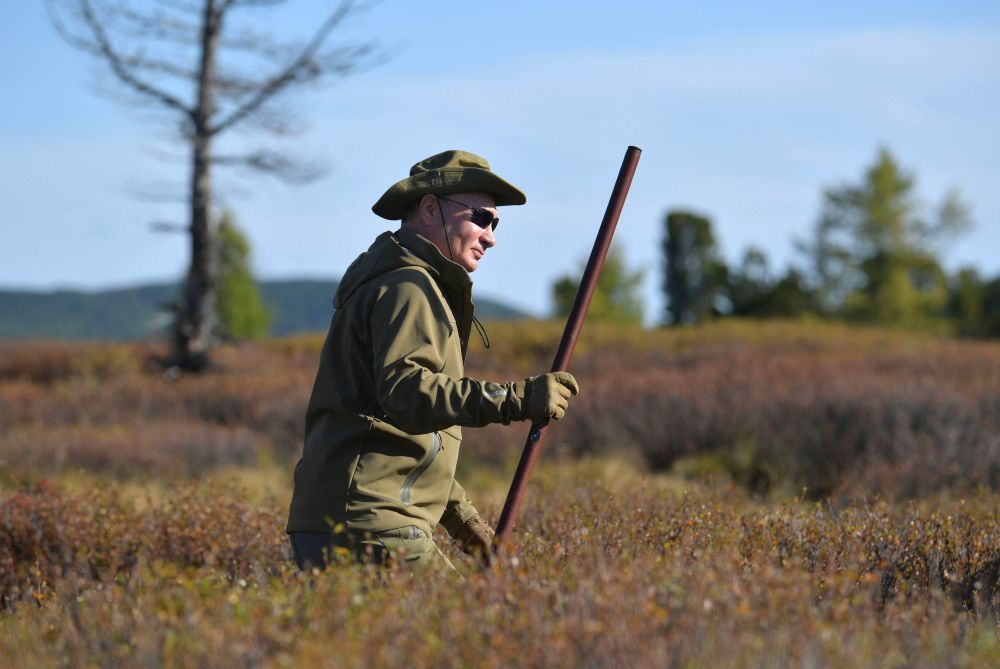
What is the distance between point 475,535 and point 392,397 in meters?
0.97

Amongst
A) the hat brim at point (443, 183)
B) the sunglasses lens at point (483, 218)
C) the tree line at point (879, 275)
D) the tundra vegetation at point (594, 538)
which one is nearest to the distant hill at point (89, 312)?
the tree line at point (879, 275)

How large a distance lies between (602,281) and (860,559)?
43.3 metres

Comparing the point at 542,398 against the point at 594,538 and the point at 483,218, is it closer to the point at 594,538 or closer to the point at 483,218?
the point at 483,218

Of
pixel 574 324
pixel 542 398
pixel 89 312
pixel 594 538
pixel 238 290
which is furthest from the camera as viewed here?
pixel 89 312

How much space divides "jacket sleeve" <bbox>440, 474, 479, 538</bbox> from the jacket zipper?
0.44m

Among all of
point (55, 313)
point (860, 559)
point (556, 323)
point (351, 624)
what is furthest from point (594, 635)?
point (55, 313)

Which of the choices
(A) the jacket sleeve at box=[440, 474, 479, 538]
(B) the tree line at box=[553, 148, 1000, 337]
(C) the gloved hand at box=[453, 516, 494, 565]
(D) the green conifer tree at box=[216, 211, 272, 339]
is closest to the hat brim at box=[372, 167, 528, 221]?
(A) the jacket sleeve at box=[440, 474, 479, 538]

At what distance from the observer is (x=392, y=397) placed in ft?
11.9

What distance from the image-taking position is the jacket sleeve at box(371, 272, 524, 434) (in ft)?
11.9

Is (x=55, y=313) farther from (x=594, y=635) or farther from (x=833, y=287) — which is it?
(x=594, y=635)

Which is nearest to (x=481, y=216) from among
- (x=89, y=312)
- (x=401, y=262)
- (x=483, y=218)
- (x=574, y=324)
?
(x=483, y=218)

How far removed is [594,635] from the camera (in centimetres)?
316

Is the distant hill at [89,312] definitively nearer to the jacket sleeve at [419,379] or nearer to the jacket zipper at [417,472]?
the jacket zipper at [417,472]

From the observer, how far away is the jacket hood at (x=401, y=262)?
3881 mm
